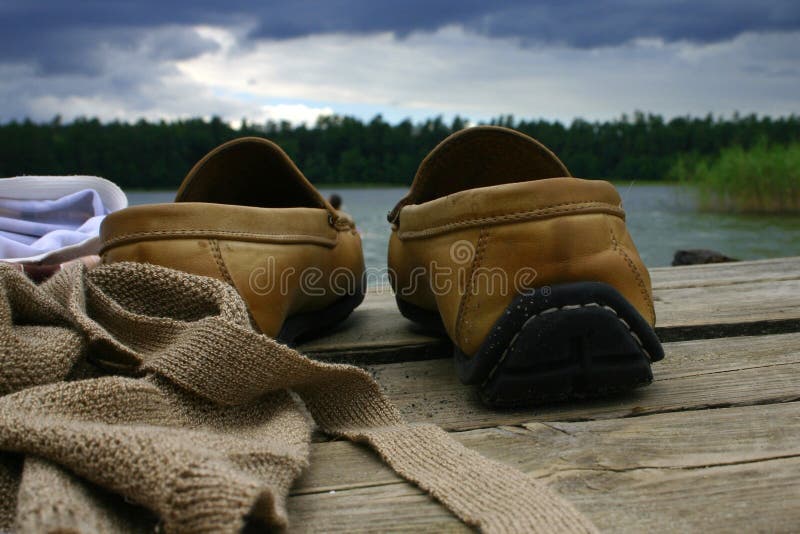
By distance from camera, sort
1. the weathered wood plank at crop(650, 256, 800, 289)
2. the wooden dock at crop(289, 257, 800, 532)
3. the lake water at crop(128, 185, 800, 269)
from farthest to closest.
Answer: the lake water at crop(128, 185, 800, 269)
the weathered wood plank at crop(650, 256, 800, 289)
the wooden dock at crop(289, 257, 800, 532)

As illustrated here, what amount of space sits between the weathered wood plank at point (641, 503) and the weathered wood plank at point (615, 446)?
0.02 m

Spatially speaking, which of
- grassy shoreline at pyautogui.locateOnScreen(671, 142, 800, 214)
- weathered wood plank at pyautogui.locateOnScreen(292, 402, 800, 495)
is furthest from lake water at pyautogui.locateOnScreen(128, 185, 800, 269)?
weathered wood plank at pyautogui.locateOnScreen(292, 402, 800, 495)

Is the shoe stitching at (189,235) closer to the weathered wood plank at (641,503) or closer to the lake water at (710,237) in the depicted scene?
the weathered wood plank at (641,503)

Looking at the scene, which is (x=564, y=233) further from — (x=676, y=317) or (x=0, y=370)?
(x=0, y=370)

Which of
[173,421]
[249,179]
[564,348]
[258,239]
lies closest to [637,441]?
[564,348]

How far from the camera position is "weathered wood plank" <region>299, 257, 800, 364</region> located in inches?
60.8

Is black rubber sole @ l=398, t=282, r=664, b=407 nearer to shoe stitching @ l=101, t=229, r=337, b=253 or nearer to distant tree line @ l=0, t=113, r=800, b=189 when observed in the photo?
shoe stitching @ l=101, t=229, r=337, b=253

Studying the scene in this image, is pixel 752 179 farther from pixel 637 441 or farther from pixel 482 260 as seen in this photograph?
pixel 637 441

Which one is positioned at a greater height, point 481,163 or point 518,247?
point 481,163

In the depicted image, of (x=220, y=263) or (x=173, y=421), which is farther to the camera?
(x=220, y=263)

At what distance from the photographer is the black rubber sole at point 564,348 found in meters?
1.06

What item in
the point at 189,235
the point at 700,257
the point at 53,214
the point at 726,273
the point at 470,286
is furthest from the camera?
the point at 700,257

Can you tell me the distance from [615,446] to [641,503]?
0.16 meters

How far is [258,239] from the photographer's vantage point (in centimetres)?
135
